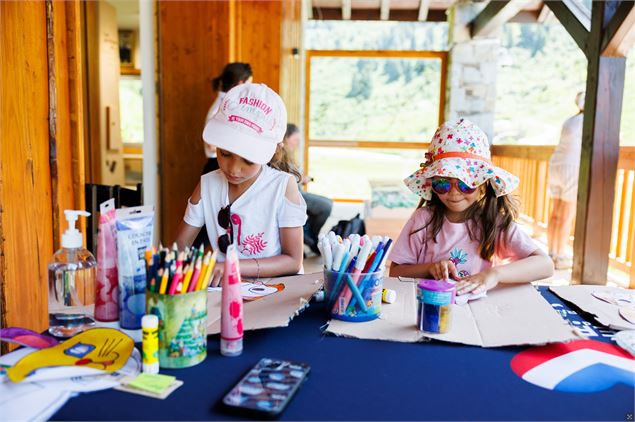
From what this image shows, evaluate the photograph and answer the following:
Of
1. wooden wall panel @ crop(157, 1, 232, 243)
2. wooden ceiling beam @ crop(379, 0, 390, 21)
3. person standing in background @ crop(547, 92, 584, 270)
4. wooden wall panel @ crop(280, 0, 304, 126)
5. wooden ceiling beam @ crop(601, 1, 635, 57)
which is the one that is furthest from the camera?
wooden ceiling beam @ crop(379, 0, 390, 21)

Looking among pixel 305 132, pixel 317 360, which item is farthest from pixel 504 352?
pixel 305 132

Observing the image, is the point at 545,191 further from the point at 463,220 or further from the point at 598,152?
the point at 463,220

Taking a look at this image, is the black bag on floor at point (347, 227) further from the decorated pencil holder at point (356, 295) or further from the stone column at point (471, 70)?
the stone column at point (471, 70)

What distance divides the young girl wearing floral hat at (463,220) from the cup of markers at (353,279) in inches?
12.2

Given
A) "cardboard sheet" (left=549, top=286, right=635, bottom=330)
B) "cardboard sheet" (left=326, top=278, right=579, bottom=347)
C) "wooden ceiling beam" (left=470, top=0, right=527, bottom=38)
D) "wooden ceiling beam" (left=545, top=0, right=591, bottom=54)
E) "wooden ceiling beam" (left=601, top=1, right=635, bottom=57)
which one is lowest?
"cardboard sheet" (left=549, top=286, right=635, bottom=330)

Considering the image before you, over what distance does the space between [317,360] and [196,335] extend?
0.71 ft

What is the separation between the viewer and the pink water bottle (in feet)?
3.12

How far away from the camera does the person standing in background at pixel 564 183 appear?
15.4 ft

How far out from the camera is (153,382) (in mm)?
828

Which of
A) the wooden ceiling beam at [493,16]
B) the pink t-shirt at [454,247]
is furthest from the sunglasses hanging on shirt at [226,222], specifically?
the wooden ceiling beam at [493,16]

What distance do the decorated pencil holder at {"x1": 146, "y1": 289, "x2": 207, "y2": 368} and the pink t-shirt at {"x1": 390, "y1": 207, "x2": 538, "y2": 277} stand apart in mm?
893

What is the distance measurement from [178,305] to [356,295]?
1.31 ft

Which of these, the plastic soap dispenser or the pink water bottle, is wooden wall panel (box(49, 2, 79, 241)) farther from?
the pink water bottle

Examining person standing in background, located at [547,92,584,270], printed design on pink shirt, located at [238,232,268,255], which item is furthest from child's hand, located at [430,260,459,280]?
person standing in background, located at [547,92,584,270]
